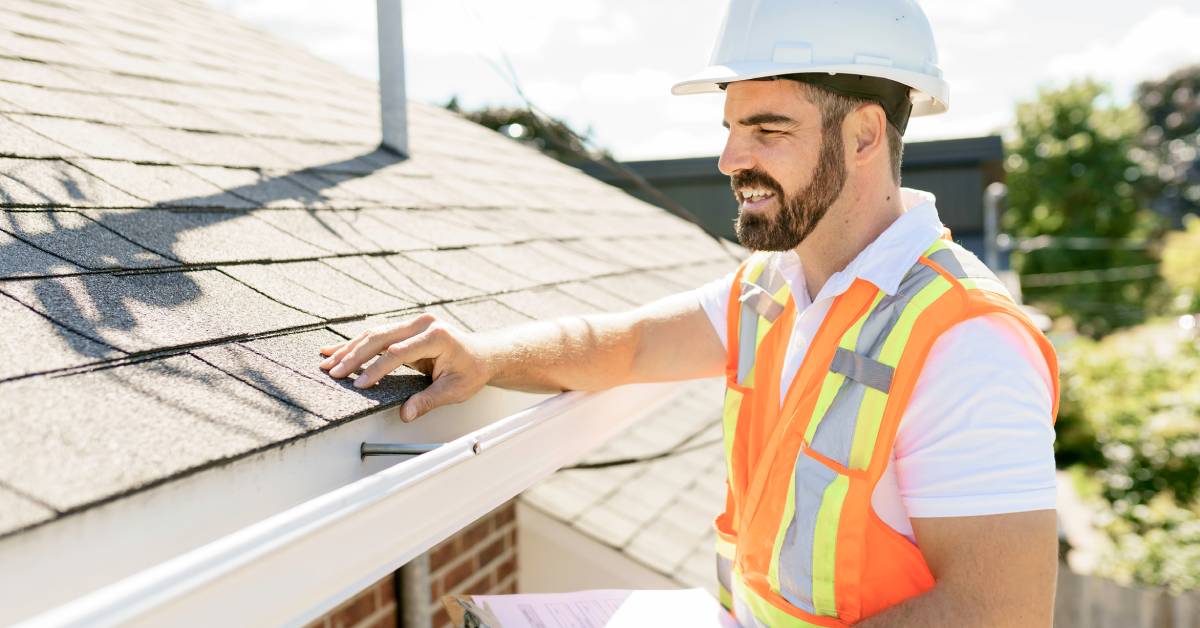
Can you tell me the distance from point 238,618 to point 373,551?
0.32 meters

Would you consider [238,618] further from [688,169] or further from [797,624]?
[688,169]

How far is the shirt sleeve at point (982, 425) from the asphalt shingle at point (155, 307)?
125 centimetres

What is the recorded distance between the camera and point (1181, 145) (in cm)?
5856

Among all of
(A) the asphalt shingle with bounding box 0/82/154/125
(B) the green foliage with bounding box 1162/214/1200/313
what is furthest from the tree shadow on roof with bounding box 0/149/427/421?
(B) the green foliage with bounding box 1162/214/1200/313

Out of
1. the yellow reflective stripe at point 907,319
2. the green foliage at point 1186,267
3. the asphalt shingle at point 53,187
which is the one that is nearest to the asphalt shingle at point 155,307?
the asphalt shingle at point 53,187

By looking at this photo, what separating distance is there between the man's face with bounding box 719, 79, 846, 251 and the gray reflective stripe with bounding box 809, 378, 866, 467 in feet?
1.44

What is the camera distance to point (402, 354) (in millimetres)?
1856

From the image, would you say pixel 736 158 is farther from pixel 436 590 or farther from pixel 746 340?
pixel 436 590

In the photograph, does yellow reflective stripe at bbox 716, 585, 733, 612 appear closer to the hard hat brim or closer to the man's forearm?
the man's forearm

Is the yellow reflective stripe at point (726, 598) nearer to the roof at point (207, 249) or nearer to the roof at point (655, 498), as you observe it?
the roof at point (207, 249)

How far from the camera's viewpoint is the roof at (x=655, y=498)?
4.47 meters

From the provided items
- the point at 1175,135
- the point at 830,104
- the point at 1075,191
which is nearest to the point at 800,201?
the point at 830,104

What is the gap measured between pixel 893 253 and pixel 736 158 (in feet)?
1.29

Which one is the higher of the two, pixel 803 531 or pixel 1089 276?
pixel 803 531
